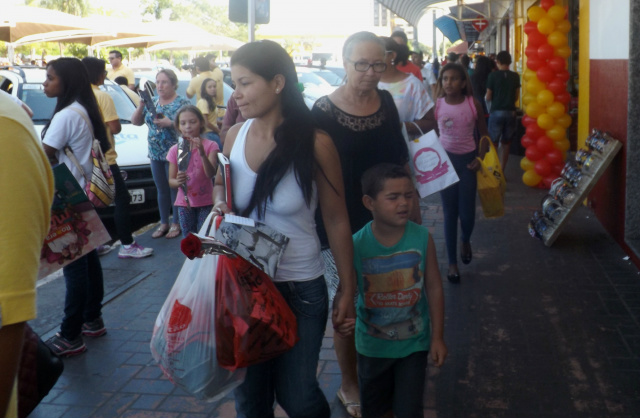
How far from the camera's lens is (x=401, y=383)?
336cm

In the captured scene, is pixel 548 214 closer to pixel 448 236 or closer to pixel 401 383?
pixel 448 236

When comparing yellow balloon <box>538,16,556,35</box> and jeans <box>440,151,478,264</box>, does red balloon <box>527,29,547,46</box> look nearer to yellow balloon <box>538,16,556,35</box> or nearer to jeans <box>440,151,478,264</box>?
yellow balloon <box>538,16,556,35</box>

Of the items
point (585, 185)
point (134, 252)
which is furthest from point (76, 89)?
point (585, 185)

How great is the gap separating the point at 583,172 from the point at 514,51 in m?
15.7

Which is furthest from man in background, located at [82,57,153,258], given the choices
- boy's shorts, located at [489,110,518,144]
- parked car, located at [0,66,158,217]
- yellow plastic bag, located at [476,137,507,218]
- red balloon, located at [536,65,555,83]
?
boy's shorts, located at [489,110,518,144]

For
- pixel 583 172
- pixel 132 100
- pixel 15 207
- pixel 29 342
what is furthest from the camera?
pixel 132 100

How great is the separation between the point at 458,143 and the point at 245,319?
4.24 meters

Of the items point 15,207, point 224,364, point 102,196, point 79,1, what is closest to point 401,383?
point 224,364

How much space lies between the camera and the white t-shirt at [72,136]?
5496 mm

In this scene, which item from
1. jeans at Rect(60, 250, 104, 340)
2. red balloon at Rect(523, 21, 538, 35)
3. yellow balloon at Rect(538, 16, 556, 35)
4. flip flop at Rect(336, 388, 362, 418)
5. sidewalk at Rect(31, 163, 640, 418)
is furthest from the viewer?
red balloon at Rect(523, 21, 538, 35)

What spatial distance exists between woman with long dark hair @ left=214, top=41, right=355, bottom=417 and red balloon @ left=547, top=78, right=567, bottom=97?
28.3 ft

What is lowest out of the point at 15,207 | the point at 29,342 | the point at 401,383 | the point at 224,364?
the point at 401,383

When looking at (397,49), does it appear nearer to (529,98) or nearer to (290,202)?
(290,202)

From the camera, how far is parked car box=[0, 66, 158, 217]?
30.2 feet
